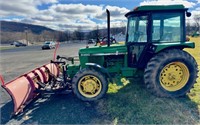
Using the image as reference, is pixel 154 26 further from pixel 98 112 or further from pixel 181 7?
pixel 98 112

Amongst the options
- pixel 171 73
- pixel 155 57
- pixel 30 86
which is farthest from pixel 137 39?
pixel 30 86

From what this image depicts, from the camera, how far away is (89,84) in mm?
4613

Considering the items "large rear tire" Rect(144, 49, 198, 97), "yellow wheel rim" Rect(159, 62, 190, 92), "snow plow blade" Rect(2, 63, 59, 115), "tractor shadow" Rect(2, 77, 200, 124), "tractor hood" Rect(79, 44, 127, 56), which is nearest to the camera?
"tractor shadow" Rect(2, 77, 200, 124)

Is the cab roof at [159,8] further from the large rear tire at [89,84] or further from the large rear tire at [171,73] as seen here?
the large rear tire at [89,84]

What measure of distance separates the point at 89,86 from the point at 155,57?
6.37 ft

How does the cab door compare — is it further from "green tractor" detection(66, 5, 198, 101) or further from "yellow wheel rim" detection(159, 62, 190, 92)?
"yellow wheel rim" detection(159, 62, 190, 92)

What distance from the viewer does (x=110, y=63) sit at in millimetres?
5211

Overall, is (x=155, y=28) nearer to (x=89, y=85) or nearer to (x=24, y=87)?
(x=89, y=85)

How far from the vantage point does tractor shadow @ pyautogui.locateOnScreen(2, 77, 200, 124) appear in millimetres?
3643

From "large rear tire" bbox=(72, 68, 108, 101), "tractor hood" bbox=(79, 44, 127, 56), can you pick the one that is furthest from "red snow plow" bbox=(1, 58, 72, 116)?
"tractor hood" bbox=(79, 44, 127, 56)

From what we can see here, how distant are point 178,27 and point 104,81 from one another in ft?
8.39

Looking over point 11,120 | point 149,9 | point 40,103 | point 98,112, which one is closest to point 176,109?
point 98,112

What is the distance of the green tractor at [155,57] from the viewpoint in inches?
179

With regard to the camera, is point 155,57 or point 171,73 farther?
point 171,73
